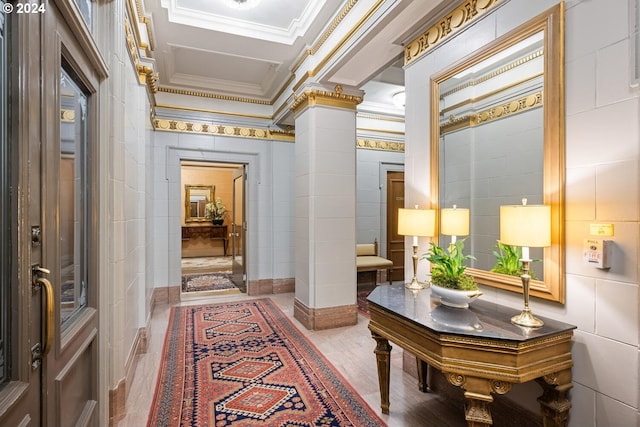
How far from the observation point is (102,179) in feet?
5.91

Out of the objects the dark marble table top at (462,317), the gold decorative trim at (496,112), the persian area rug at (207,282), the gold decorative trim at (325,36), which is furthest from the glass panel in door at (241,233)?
the gold decorative trim at (496,112)

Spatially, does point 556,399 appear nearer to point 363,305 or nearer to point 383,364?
point 383,364

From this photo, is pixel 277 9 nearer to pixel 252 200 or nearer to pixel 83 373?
pixel 252 200

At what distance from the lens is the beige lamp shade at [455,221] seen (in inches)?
83.5

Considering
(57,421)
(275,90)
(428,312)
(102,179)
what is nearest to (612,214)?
(428,312)

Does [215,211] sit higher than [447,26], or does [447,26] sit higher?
[447,26]

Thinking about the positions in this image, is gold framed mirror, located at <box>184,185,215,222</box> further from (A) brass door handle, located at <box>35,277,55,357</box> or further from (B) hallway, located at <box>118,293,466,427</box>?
(A) brass door handle, located at <box>35,277,55,357</box>

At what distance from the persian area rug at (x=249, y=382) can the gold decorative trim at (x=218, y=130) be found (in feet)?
9.15

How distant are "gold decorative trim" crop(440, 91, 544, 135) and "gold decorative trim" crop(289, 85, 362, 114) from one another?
1710 millimetres

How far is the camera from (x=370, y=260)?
5410 mm

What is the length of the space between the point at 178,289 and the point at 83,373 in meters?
3.35

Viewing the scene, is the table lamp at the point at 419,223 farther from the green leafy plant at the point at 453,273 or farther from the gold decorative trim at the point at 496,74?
the gold decorative trim at the point at 496,74

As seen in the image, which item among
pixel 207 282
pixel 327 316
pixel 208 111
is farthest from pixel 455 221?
pixel 207 282

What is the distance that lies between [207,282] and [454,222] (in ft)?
17.0
